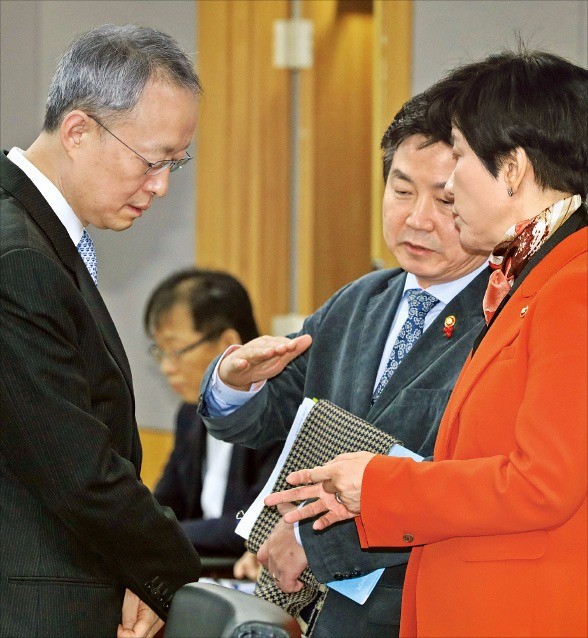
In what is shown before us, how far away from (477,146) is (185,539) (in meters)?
0.84

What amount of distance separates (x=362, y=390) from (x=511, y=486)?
607 millimetres

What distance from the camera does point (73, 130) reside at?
70.6 inches

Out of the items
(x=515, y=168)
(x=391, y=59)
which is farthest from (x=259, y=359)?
(x=391, y=59)

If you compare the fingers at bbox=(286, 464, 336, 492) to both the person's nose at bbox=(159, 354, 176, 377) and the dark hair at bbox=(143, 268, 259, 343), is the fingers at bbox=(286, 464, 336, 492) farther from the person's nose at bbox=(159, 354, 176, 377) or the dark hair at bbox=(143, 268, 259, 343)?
the person's nose at bbox=(159, 354, 176, 377)

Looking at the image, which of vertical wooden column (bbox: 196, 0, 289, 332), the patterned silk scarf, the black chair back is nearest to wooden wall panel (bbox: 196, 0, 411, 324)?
vertical wooden column (bbox: 196, 0, 289, 332)

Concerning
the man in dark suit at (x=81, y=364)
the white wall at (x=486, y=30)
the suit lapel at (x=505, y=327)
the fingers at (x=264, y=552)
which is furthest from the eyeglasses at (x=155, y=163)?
the white wall at (x=486, y=30)

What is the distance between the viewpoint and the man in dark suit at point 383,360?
1960mm

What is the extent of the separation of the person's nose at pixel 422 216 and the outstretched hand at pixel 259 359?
32 centimetres

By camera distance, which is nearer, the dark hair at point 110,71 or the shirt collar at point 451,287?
the dark hair at point 110,71

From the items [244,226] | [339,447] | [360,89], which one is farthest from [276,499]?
[360,89]

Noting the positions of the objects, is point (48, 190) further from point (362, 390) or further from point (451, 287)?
point (451, 287)

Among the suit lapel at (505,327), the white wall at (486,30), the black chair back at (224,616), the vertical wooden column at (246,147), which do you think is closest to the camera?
the black chair back at (224,616)

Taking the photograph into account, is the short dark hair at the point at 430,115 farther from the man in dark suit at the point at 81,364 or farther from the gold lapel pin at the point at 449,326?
the man in dark suit at the point at 81,364

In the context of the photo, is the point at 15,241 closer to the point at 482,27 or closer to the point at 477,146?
the point at 477,146
